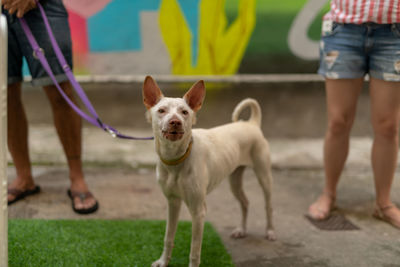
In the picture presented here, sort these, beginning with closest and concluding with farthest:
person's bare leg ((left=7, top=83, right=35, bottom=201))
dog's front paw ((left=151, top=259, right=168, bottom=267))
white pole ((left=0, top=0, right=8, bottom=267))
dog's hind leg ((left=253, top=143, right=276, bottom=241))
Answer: white pole ((left=0, top=0, right=8, bottom=267)) < dog's front paw ((left=151, top=259, right=168, bottom=267)) < dog's hind leg ((left=253, top=143, right=276, bottom=241)) < person's bare leg ((left=7, top=83, right=35, bottom=201))

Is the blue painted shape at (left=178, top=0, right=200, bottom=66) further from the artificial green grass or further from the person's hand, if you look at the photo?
the artificial green grass

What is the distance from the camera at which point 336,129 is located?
2854mm

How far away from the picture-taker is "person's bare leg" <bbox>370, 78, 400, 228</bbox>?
102 inches

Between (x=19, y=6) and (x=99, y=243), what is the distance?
1.57m

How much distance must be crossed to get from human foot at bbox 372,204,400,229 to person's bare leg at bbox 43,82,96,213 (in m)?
2.11

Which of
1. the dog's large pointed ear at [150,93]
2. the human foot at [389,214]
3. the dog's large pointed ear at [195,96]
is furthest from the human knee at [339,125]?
the dog's large pointed ear at [150,93]

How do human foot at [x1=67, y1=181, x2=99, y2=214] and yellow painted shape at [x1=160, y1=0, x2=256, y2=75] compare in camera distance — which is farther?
yellow painted shape at [x1=160, y1=0, x2=256, y2=75]

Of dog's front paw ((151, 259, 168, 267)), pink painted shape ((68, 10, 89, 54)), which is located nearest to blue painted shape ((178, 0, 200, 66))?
pink painted shape ((68, 10, 89, 54))

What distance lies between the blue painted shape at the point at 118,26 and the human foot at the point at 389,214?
124 inches

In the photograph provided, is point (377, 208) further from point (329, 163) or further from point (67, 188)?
point (67, 188)

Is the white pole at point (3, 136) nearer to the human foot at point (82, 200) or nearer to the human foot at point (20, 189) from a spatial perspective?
the human foot at point (82, 200)

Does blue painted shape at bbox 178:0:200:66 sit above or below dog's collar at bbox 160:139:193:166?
above

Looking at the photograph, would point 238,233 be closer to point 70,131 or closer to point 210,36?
point 70,131

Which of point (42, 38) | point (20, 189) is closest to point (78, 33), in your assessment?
point (42, 38)
